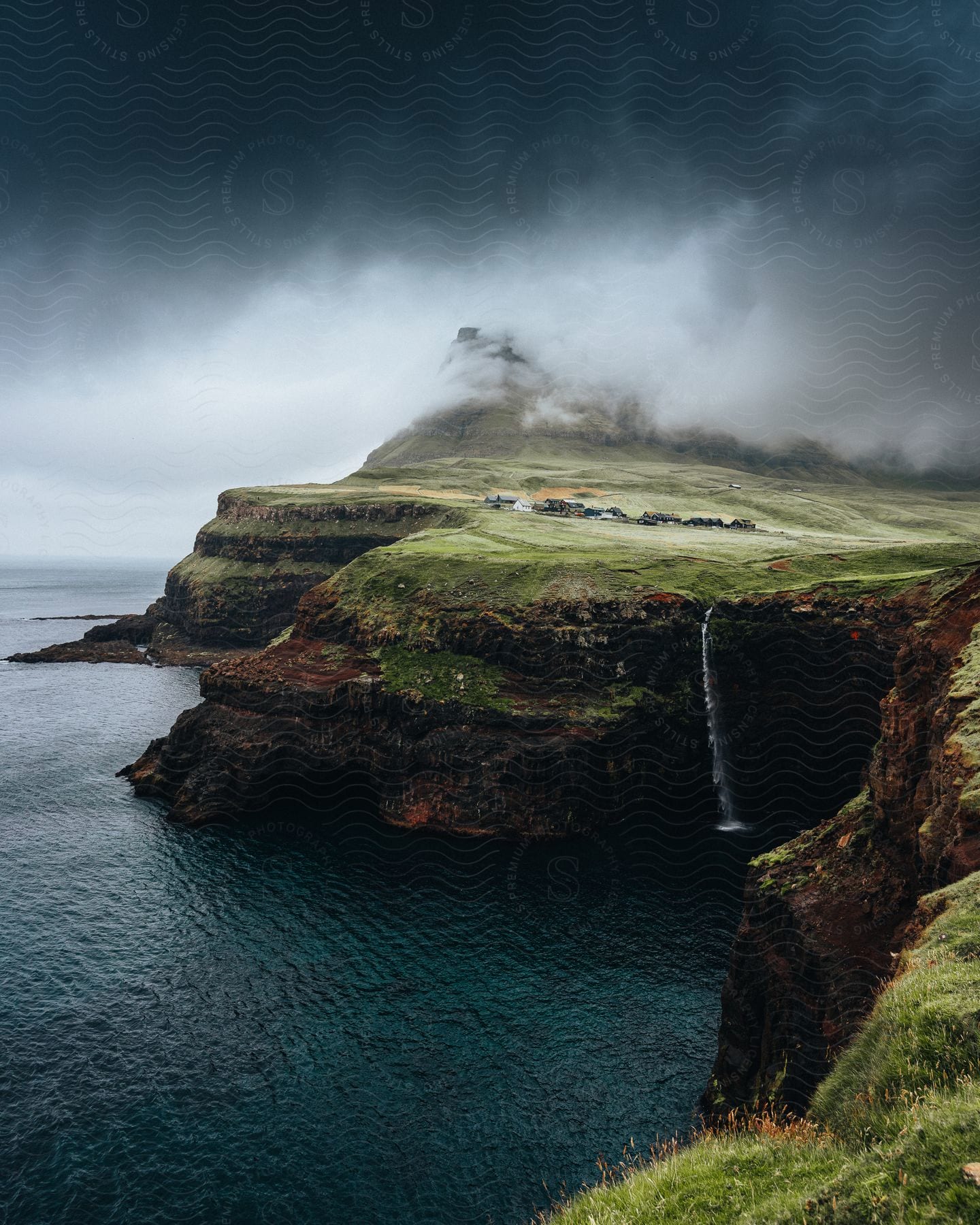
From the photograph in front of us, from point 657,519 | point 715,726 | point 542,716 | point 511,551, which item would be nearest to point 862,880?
point 542,716

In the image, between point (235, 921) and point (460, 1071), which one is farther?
point (235, 921)

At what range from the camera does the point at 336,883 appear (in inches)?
2128

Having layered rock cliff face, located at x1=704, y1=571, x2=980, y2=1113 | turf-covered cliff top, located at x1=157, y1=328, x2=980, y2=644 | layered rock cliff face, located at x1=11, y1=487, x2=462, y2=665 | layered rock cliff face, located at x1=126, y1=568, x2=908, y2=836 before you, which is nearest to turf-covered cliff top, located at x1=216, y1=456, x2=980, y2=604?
turf-covered cliff top, located at x1=157, y1=328, x2=980, y2=644

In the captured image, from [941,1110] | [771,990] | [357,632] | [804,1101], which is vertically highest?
[357,632]

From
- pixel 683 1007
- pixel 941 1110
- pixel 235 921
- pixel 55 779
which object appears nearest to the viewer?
pixel 941 1110

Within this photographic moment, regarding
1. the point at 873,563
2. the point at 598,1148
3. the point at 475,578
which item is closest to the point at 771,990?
the point at 598,1148

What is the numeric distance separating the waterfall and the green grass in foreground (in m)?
52.0

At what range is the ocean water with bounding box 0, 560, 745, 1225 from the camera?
2833cm

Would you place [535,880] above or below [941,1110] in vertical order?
below

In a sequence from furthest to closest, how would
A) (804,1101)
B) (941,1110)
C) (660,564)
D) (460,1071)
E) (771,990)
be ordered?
(660,564), (460,1071), (771,990), (804,1101), (941,1110)

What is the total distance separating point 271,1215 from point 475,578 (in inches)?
2519

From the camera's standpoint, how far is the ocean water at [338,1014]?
2833 centimetres

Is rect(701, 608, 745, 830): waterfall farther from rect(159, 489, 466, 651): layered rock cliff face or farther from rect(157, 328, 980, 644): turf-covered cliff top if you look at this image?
rect(159, 489, 466, 651): layered rock cliff face

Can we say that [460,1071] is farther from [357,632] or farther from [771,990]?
[357,632]
